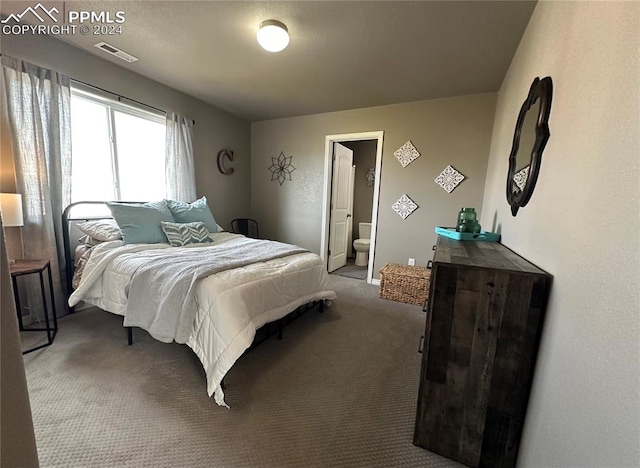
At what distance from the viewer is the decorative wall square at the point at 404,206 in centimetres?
358

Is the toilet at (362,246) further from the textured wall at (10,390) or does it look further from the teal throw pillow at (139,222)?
the textured wall at (10,390)

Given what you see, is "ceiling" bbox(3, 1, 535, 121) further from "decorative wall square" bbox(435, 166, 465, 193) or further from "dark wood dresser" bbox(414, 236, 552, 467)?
"dark wood dresser" bbox(414, 236, 552, 467)

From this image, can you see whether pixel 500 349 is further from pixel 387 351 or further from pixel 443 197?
pixel 443 197

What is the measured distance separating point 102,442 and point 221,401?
21.3 inches

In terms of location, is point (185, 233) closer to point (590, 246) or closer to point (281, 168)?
point (281, 168)

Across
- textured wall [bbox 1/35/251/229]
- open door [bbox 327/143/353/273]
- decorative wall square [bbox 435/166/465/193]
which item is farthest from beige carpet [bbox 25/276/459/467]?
open door [bbox 327/143/353/273]

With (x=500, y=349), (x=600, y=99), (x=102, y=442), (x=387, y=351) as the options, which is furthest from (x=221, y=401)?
(x=600, y=99)

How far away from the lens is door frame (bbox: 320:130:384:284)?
12.3ft

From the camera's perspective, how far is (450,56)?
2.35 m

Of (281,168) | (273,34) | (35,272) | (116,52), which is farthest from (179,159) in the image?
(273,34)

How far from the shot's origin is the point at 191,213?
3.00m

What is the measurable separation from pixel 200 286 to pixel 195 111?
2.95m

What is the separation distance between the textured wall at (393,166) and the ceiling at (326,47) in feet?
0.86

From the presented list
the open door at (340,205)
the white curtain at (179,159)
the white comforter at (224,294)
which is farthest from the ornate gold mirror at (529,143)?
the white curtain at (179,159)
